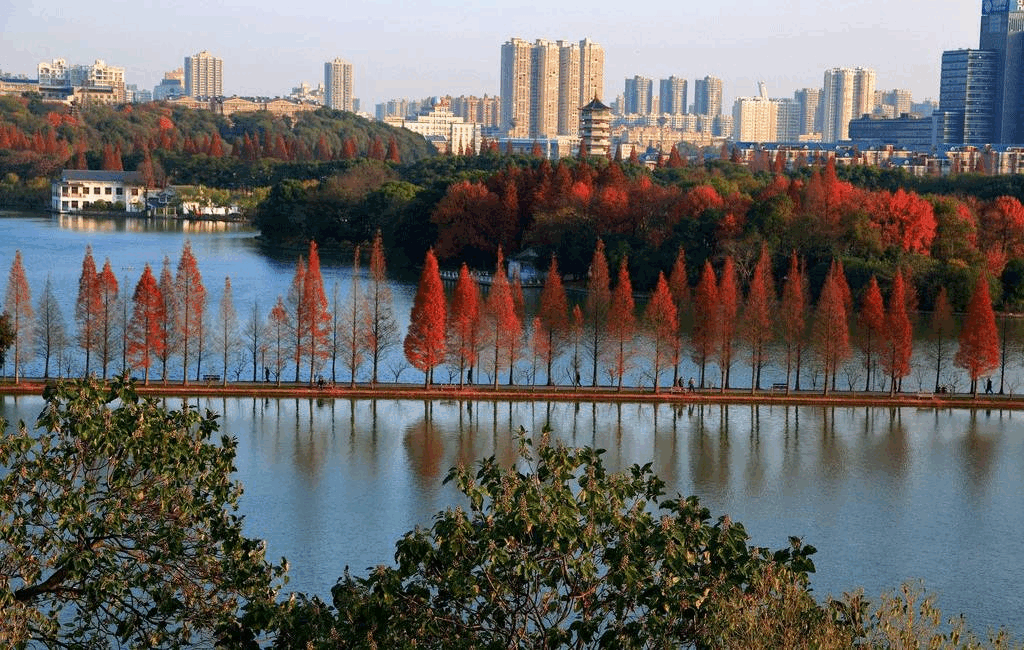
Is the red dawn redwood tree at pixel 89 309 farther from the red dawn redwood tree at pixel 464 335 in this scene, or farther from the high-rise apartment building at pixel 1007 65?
the high-rise apartment building at pixel 1007 65

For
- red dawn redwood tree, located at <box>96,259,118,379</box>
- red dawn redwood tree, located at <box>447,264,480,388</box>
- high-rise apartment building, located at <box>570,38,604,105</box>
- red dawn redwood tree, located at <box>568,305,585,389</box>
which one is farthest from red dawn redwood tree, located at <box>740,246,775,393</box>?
high-rise apartment building, located at <box>570,38,604,105</box>

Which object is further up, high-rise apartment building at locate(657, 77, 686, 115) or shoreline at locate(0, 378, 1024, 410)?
high-rise apartment building at locate(657, 77, 686, 115)

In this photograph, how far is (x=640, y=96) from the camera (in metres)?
129

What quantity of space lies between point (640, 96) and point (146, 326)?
115104mm

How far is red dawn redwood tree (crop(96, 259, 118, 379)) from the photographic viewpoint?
1644cm

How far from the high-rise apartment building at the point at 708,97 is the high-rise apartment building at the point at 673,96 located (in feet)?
6.23

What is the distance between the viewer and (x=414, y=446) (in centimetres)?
1345

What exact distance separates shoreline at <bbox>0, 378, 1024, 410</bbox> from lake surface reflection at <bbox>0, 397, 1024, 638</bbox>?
18cm

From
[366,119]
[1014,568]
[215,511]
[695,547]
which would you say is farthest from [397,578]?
[366,119]

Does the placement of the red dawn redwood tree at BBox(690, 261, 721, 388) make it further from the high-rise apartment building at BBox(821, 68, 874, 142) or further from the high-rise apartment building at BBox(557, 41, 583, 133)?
the high-rise apartment building at BBox(821, 68, 874, 142)

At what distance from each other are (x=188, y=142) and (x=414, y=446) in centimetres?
4178

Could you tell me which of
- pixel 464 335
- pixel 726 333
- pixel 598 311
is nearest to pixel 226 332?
pixel 464 335

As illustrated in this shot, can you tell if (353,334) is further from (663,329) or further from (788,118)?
(788,118)

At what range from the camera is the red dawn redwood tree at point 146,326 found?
16.2 metres
